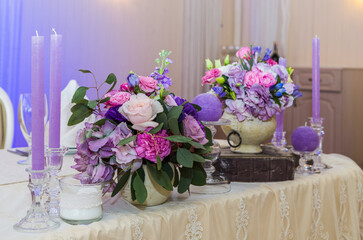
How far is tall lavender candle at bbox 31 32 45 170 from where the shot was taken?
0.83m

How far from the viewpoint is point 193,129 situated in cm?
103

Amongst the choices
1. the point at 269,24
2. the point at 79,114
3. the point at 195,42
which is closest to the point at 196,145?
the point at 79,114

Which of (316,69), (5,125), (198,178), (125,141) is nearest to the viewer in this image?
(125,141)

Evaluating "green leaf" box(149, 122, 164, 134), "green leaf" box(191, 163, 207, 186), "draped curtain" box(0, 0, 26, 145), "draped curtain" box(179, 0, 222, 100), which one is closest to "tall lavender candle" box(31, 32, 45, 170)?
"green leaf" box(149, 122, 164, 134)

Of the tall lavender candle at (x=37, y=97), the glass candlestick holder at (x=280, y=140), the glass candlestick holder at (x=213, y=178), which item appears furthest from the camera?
the glass candlestick holder at (x=280, y=140)

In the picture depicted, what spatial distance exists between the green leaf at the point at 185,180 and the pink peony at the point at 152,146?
9 cm

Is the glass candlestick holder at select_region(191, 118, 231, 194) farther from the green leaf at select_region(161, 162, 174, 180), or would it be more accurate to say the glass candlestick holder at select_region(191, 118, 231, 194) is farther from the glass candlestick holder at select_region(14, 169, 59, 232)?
the glass candlestick holder at select_region(14, 169, 59, 232)

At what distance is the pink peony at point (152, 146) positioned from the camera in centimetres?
97

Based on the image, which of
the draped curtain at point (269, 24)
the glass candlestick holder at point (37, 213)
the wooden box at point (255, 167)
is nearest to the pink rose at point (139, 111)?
the glass candlestick holder at point (37, 213)

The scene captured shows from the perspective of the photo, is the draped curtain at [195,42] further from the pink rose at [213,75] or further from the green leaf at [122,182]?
the green leaf at [122,182]

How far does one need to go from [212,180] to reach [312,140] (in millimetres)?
420

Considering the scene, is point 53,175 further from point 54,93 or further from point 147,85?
point 147,85

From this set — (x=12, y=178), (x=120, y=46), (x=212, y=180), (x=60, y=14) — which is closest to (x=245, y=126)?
(x=212, y=180)

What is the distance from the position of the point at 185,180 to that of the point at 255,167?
37cm
